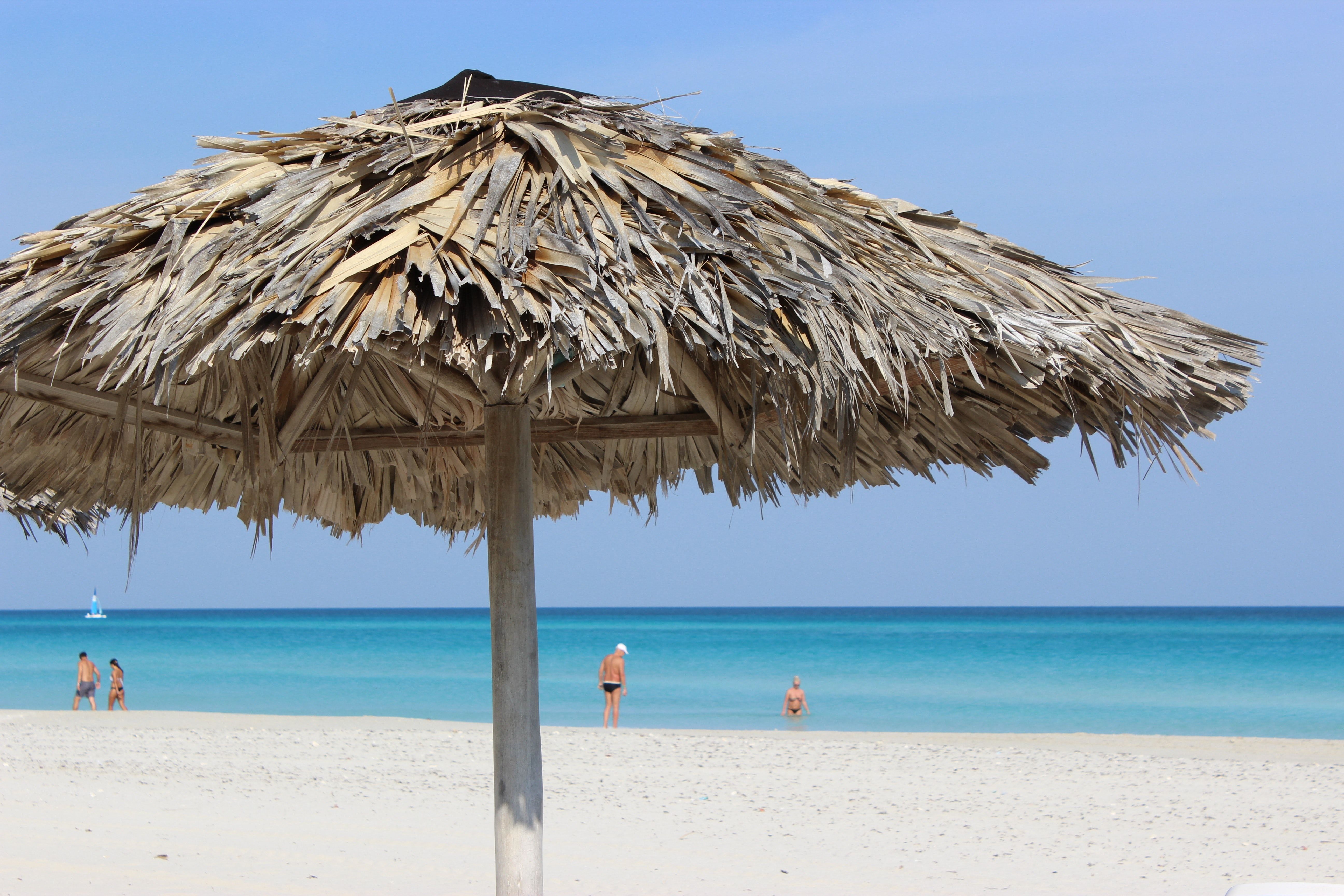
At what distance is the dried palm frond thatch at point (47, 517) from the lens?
469cm

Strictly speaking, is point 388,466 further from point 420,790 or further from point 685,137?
point 420,790

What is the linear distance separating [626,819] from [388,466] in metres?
3.24

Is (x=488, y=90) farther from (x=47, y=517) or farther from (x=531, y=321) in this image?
(x=47, y=517)

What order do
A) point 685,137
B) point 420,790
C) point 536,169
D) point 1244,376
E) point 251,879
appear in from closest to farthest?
1. point 536,169
2. point 685,137
3. point 1244,376
4. point 251,879
5. point 420,790

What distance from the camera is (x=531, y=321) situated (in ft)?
5.98

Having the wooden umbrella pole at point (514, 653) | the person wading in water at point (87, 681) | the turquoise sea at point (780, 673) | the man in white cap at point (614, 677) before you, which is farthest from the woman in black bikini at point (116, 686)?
the wooden umbrella pole at point (514, 653)

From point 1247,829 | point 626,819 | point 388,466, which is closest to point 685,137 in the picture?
point 388,466

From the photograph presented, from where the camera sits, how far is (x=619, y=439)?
3098 millimetres

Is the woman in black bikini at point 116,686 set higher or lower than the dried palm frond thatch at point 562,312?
lower

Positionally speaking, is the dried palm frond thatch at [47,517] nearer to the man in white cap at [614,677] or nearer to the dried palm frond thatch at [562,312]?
the dried palm frond thatch at [562,312]

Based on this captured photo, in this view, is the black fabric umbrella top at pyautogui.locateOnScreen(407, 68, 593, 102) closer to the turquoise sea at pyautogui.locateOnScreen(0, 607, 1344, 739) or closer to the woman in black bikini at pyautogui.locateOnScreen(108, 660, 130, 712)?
the turquoise sea at pyautogui.locateOnScreen(0, 607, 1344, 739)

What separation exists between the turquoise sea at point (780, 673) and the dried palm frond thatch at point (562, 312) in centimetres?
1309

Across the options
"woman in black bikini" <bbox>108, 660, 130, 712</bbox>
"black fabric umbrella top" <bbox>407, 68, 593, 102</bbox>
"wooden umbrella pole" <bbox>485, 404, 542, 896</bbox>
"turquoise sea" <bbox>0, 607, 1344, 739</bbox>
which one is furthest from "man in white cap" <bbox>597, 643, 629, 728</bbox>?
"black fabric umbrella top" <bbox>407, 68, 593, 102</bbox>

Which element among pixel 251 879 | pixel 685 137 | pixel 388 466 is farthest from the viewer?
pixel 251 879
